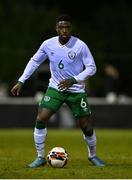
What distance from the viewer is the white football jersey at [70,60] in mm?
14266

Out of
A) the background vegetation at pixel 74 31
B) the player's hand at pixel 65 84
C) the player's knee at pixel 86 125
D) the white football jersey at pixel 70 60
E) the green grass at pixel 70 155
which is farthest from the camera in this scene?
the background vegetation at pixel 74 31

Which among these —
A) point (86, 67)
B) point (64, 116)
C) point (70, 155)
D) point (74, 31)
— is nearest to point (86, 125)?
point (86, 67)

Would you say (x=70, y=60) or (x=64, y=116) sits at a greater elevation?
(x=70, y=60)

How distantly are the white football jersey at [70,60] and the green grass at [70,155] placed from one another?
4.67 feet

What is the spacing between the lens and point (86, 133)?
14508 mm

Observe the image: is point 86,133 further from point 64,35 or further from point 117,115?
point 117,115

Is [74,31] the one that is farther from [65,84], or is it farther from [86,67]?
[65,84]

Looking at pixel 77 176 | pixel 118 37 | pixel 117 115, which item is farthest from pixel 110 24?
pixel 77 176

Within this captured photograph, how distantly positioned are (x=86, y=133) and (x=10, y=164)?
133 centimetres

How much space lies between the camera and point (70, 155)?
1750cm

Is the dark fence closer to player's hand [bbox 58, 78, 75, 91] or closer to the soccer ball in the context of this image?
the soccer ball

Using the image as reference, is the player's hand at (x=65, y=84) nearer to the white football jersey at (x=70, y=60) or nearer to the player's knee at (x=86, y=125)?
the white football jersey at (x=70, y=60)

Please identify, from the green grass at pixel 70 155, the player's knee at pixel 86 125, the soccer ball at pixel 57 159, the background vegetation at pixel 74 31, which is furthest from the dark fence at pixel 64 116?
the soccer ball at pixel 57 159

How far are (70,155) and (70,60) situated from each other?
365cm
